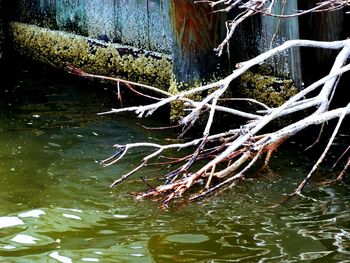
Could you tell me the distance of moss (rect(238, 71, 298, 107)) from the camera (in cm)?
580

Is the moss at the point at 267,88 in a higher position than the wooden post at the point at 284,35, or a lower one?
lower

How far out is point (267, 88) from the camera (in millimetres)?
5957

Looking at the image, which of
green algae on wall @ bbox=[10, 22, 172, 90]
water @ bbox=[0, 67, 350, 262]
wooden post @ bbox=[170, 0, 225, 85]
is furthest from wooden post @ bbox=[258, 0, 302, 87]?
green algae on wall @ bbox=[10, 22, 172, 90]

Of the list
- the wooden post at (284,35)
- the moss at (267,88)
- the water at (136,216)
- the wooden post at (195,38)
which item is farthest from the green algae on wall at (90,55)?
the wooden post at (284,35)

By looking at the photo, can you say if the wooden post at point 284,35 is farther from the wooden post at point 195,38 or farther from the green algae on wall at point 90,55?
the green algae on wall at point 90,55

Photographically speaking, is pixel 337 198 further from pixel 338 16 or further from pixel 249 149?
pixel 338 16

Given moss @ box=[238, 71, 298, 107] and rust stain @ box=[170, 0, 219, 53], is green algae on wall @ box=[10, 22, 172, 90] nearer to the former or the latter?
rust stain @ box=[170, 0, 219, 53]

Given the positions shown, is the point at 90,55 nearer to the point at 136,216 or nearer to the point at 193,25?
the point at 193,25

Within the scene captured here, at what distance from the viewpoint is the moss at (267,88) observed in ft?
19.0

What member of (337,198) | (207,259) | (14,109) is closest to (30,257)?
(207,259)

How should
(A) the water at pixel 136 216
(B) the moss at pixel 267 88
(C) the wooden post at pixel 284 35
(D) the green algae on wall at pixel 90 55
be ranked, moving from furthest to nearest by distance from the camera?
(D) the green algae on wall at pixel 90 55 < (B) the moss at pixel 267 88 < (C) the wooden post at pixel 284 35 < (A) the water at pixel 136 216

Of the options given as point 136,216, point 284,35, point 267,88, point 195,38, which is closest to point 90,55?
A: point 195,38

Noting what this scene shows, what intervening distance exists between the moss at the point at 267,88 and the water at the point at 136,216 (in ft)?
1.79

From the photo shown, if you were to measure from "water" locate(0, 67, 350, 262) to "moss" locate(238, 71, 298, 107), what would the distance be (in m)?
0.55
